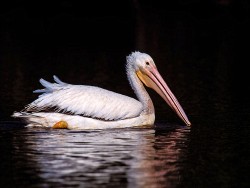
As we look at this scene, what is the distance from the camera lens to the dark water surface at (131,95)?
853 centimetres

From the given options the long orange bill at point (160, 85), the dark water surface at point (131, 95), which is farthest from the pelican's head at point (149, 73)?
the dark water surface at point (131, 95)

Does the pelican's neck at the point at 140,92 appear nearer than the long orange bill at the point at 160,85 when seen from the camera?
Yes

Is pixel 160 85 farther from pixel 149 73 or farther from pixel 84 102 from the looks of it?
pixel 84 102

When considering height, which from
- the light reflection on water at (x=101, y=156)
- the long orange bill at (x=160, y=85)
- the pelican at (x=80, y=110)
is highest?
the long orange bill at (x=160, y=85)

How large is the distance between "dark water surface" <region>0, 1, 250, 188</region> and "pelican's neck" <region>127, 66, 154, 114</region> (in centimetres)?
32

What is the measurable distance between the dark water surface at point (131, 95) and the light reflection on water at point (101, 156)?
0.4 inches

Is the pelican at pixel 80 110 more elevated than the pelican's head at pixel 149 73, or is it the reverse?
the pelican's head at pixel 149 73

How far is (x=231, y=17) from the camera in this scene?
38844 mm

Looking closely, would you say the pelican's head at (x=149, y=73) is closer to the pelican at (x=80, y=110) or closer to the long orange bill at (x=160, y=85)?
the long orange bill at (x=160, y=85)

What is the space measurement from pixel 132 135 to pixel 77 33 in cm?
1990

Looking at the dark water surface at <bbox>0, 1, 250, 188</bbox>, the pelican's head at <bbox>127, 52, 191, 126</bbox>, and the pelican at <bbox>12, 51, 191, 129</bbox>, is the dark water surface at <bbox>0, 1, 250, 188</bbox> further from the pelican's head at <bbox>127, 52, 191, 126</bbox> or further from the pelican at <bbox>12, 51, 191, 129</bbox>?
the pelican's head at <bbox>127, 52, 191, 126</bbox>

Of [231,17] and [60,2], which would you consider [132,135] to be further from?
[60,2]

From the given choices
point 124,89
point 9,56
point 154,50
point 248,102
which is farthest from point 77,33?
point 248,102

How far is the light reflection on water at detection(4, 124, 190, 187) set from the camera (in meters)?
8.21
